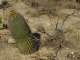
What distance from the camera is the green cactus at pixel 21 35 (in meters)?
3.06

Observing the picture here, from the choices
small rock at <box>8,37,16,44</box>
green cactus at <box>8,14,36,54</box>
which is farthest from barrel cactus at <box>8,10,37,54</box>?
small rock at <box>8,37,16,44</box>

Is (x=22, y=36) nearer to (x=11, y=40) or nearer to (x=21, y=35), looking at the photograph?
(x=21, y=35)

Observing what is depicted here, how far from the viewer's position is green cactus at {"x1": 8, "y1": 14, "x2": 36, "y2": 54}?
10.0 ft

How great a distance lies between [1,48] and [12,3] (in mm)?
1403

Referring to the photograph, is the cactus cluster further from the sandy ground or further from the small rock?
the small rock

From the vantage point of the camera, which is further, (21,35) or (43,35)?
(43,35)

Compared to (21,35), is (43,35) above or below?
below

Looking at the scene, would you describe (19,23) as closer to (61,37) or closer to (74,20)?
(61,37)

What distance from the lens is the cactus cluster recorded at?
306 cm

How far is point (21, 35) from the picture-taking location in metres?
3.06

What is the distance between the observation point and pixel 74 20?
156 inches

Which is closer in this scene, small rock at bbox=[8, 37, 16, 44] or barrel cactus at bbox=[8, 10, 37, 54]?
barrel cactus at bbox=[8, 10, 37, 54]

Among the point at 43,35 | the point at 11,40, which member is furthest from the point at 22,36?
the point at 43,35

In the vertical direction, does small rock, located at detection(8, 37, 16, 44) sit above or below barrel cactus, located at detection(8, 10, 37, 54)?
below
